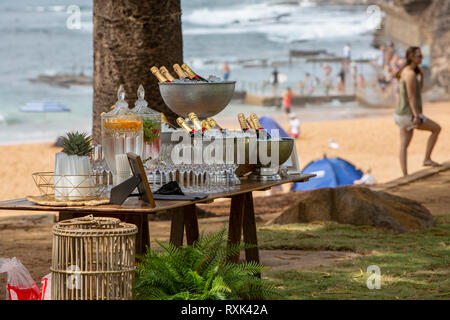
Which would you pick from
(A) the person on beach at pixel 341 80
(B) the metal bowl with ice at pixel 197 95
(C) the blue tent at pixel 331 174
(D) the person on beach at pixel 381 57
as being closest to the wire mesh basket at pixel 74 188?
(B) the metal bowl with ice at pixel 197 95

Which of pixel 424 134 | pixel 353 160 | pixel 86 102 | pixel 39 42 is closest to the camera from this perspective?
pixel 353 160

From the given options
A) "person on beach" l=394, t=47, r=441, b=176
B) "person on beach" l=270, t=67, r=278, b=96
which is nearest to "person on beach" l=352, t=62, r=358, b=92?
"person on beach" l=270, t=67, r=278, b=96

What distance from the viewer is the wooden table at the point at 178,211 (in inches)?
139

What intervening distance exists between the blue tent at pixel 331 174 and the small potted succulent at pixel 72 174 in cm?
988

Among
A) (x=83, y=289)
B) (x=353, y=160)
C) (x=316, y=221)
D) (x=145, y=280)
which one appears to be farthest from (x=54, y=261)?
(x=353, y=160)

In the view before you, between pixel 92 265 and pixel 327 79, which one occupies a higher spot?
pixel 327 79

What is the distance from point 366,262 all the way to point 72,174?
2.73m

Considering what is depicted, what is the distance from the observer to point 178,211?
4.35 metres

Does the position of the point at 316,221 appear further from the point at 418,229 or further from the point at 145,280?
the point at 145,280

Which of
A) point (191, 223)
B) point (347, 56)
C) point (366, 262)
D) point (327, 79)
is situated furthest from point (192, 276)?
point (347, 56)

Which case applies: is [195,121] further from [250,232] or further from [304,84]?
[304,84]

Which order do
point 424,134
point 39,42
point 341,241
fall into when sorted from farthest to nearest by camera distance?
point 39,42 → point 424,134 → point 341,241
